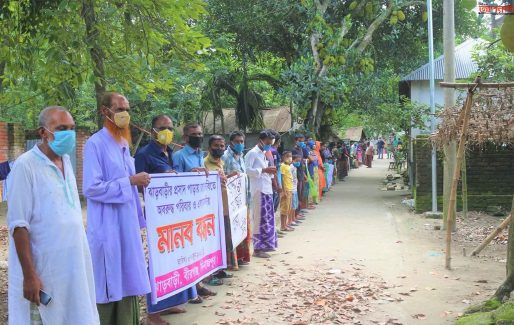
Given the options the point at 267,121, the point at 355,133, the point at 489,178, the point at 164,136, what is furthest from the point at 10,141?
the point at 355,133

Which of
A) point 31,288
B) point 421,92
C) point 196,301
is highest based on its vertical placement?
point 421,92

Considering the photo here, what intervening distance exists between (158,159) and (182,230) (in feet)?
2.44

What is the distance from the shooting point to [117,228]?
4.00 metres

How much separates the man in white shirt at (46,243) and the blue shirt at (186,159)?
2.82 meters

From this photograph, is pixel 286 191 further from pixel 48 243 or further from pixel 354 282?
pixel 48 243

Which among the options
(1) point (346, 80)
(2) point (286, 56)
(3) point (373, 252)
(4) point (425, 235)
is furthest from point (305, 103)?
(3) point (373, 252)

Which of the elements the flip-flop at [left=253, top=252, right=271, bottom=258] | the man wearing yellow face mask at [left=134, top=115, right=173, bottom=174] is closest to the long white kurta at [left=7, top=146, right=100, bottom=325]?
the man wearing yellow face mask at [left=134, top=115, right=173, bottom=174]

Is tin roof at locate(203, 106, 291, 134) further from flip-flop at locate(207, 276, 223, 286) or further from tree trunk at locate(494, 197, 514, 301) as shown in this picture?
tree trunk at locate(494, 197, 514, 301)

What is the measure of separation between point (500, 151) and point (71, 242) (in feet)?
37.7

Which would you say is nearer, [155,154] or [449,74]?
[155,154]

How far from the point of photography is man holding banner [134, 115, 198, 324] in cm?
513

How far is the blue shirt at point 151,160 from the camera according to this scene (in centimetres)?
531

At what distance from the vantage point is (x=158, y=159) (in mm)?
5359

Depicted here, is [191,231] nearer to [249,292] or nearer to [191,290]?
[191,290]
